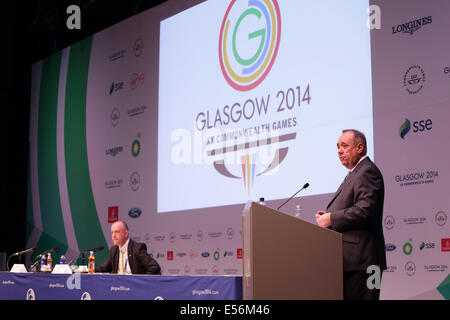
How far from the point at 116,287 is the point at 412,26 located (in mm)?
3109

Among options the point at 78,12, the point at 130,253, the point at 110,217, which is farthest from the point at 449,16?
the point at 78,12

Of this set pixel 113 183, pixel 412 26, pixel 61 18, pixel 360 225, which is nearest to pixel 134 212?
pixel 113 183

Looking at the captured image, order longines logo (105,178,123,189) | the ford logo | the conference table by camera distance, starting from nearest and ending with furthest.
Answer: the conference table
the ford logo
longines logo (105,178,123,189)

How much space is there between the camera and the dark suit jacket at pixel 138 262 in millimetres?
5699

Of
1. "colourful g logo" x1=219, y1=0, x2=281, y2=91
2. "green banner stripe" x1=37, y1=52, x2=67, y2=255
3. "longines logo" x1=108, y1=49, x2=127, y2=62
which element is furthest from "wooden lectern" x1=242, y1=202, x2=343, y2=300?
"green banner stripe" x1=37, y1=52, x2=67, y2=255

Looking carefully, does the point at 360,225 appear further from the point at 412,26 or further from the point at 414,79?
the point at 412,26

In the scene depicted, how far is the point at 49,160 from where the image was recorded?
9.84 m

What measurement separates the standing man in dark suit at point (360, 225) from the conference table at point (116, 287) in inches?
23.0

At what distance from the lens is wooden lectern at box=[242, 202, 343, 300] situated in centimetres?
286

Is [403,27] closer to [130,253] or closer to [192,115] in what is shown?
[192,115]

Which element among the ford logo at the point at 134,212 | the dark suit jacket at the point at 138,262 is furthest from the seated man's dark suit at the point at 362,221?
the ford logo at the point at 134,212

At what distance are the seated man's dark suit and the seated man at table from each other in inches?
107

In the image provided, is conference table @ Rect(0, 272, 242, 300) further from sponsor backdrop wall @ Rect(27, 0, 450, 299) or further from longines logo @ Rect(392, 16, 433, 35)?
longines logo @ Rect(392, 16, 433, 35)

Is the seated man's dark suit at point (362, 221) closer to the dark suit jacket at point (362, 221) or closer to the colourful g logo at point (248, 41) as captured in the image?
the dark suit jacket at point (362, 221)
